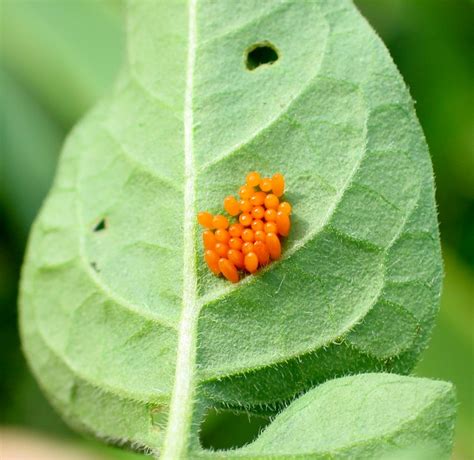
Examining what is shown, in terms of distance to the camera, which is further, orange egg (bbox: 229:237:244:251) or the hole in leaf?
the hole in leaf

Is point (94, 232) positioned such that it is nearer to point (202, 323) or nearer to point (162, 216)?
point (162, 216)

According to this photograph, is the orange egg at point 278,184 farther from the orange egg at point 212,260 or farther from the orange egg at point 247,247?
the orange egg at point 212,260

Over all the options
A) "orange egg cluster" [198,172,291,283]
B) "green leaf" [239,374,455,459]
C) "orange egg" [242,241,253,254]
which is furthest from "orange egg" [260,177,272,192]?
"green leaf" [239,374,455,459]

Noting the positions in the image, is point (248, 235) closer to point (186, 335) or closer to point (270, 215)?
point (270, 215)

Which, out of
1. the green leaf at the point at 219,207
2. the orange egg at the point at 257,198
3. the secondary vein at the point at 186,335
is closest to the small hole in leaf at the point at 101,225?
the green leaf at the point at 219,207

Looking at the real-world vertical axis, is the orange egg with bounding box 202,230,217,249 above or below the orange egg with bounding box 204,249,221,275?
above

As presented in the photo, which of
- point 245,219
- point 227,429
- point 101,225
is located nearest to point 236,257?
point 245,219

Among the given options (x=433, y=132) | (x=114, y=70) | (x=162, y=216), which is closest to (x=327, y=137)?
(x=162, y=216)

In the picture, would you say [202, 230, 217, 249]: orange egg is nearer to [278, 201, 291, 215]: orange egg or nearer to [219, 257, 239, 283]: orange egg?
[219, 257, 239, 283]: orange egg
